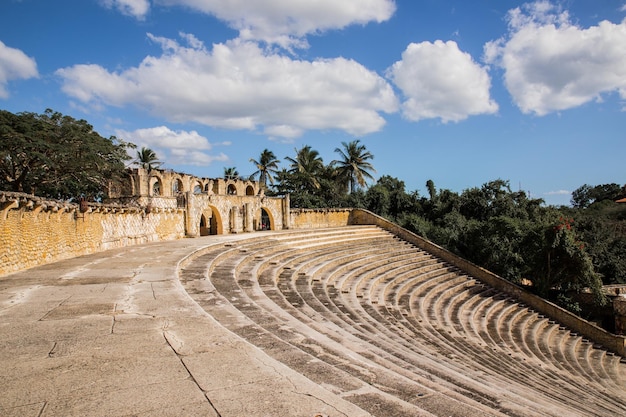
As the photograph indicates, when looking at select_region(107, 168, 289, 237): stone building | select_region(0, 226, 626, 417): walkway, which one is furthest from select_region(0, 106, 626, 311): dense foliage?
select_region(0, 226, 626, 417): walkway

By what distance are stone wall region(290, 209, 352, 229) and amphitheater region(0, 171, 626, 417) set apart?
984 cm

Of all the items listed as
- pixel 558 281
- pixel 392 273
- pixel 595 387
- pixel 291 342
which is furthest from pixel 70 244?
pixel 558 281

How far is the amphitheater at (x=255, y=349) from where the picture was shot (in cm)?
252

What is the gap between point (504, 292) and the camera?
16.9 meters

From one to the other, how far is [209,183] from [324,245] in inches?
425

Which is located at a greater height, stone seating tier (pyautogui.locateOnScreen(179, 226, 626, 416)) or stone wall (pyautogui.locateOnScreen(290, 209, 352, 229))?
stone wall (pyautogui.locateOnScreen(290, 209, 352, 229))

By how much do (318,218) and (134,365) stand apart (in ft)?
69.4

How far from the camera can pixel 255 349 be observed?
11.2 feet

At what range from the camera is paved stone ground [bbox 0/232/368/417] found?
93.0 inches

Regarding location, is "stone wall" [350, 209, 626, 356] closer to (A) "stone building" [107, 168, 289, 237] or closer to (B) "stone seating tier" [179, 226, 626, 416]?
(B) "stone seating tier" [179, 226, 626, 416]

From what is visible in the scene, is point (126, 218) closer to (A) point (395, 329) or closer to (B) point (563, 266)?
(A) point (395, 329)

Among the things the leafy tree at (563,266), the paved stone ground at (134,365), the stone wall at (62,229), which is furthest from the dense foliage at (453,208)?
the paved stone ground at (134,365)

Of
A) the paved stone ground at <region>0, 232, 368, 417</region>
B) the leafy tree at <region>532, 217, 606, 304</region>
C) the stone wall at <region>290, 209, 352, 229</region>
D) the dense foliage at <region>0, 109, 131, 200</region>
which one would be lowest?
the leafy tree at <region>532, 217, 606, 304</region>

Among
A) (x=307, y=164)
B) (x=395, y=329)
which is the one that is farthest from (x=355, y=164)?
(x=395, y=329)
